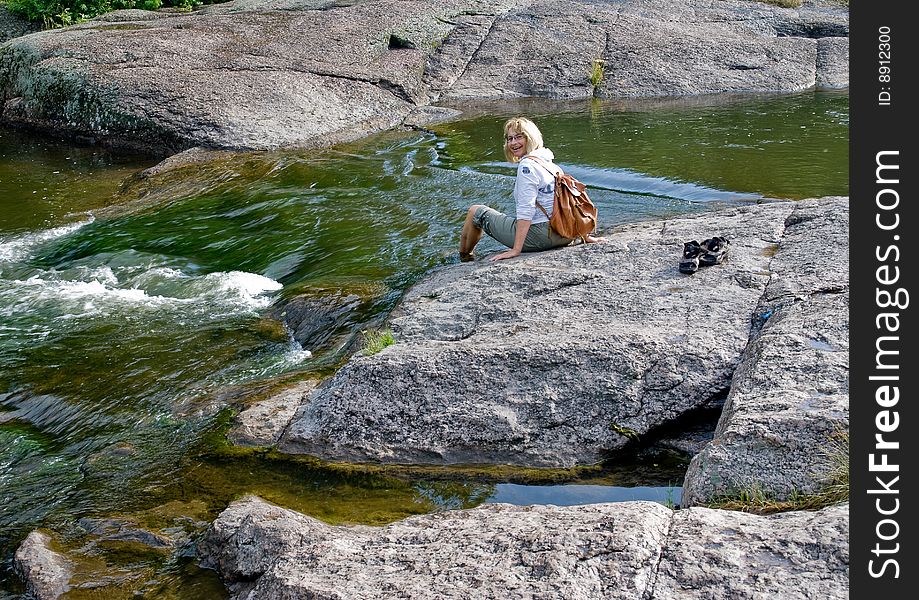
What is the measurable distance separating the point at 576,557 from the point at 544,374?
225 cm

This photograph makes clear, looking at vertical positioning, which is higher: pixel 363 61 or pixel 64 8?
pixel 64 8

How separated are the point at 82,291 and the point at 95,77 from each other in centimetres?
746

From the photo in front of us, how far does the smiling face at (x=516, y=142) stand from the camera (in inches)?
326

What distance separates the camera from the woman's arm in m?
8.31

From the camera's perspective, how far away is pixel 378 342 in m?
6.90

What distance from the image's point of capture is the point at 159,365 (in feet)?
26.7

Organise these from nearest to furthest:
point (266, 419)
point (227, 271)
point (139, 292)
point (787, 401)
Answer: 1. point (787, 401)
2. point (266, 419)
3. point (139, 292)
4. point (227, 271)

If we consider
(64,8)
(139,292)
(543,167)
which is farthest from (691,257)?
(64,8)

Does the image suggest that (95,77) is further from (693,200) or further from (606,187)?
(693,200)

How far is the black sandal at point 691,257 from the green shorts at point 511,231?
50.5 inches

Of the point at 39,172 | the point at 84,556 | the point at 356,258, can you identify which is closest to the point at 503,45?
the point at 39,172

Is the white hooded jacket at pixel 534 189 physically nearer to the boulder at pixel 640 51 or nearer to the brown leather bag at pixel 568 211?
the brown leather bag at pixel 568 211

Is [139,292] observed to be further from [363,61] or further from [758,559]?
[363,61]

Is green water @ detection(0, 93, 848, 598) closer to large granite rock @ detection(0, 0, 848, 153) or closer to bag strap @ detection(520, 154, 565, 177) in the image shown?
large granite rock @ detection(0, 0, 848, 153)
